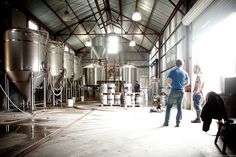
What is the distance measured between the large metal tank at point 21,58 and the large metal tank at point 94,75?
33.4 ft

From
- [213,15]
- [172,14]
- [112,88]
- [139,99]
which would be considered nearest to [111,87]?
[112,88]

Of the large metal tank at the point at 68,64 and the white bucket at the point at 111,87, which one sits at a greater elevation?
the large metal tank at the point at 68,64

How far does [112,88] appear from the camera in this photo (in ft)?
36.4

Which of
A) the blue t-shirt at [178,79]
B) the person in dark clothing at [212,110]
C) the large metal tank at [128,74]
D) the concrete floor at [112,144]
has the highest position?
the large metal tank at [128,74]

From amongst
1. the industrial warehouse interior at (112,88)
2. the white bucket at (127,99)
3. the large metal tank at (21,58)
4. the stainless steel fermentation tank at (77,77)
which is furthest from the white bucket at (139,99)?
the stainless steel fermentation tank at (77,77)

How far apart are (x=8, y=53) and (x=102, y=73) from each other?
1080 centimetres

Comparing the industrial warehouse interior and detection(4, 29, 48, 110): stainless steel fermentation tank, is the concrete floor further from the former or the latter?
detection(4, 29, 48, 110): stainless steel fermentation tank

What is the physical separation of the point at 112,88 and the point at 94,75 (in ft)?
26.4

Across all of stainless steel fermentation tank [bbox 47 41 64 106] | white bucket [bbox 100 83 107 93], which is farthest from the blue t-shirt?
stainless steel fermentation tank [bbox 47 41 64 106]

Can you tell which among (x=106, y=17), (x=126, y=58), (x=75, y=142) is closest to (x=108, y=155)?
(x=75, y=142)

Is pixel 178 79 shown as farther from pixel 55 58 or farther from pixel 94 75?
pixel 94 75

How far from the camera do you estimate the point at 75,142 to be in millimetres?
3646

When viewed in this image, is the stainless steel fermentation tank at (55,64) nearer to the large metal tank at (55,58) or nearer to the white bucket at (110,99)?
the large metal tank at (55,58)

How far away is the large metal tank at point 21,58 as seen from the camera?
8078 mm
